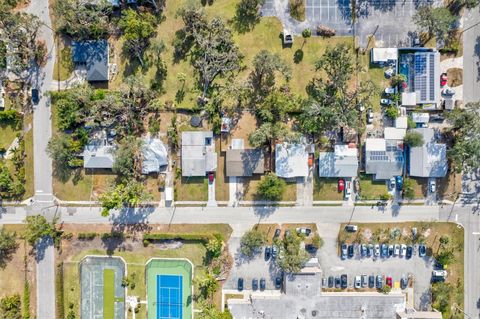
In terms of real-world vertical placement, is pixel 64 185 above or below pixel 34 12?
below

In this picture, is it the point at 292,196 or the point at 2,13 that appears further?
the point at 292,196

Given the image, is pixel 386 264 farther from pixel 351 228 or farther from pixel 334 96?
pixel 334 96

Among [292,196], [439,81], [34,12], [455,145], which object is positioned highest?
[34,12]

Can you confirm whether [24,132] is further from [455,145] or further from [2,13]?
[455,145]

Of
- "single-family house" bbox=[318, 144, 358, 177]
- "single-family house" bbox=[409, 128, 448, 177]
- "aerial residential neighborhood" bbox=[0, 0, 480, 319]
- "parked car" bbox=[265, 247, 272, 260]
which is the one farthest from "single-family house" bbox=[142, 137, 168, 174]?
"single-family house" bbox=[409, 128, 448, 177]

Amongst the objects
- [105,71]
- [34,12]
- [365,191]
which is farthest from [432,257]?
[34,12]

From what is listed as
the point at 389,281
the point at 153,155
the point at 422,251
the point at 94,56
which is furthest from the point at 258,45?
the point at 389,281
